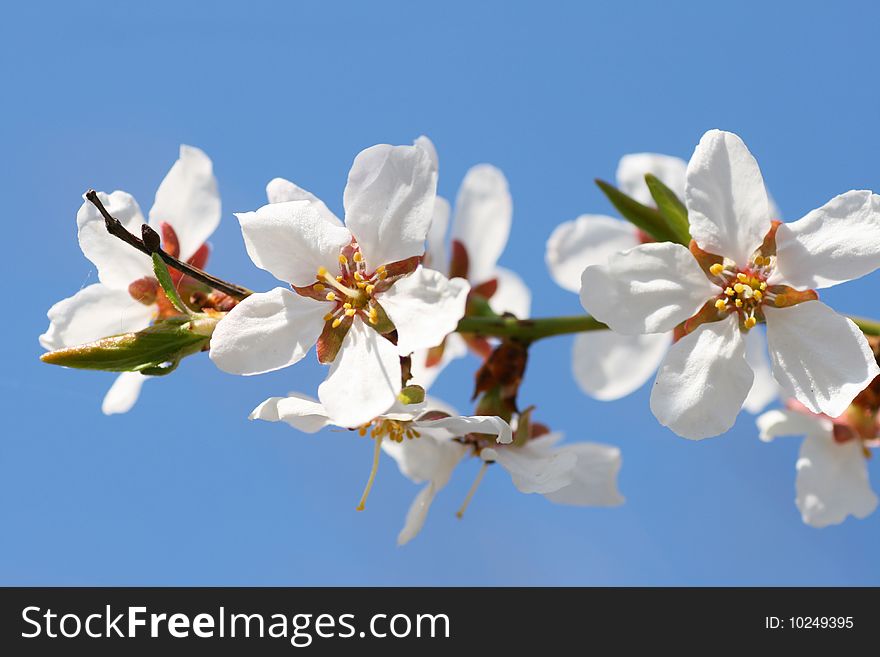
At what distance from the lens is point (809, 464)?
251cm

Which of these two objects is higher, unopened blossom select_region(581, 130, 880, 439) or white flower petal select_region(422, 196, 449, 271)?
white flower petal select_region(422, 196, 449, 271)

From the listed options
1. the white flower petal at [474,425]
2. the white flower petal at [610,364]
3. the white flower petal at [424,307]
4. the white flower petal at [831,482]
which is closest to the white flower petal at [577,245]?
the white flower petal at [610,364]

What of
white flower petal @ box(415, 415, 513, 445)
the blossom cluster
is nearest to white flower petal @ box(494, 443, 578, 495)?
the blossom cluster

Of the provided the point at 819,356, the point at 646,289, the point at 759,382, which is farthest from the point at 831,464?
the point at 646,289

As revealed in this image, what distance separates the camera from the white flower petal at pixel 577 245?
110 inches

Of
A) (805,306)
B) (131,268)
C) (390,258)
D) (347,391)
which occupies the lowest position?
(347,391)

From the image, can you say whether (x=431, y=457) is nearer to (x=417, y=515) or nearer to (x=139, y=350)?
(x=417, y=515)

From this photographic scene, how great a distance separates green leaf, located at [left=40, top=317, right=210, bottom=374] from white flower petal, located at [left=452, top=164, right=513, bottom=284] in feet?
3.42

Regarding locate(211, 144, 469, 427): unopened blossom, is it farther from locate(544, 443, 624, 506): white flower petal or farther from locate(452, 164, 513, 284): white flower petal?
locate(452, 164, 513, 284): white flower petal

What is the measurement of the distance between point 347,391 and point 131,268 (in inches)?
25.1

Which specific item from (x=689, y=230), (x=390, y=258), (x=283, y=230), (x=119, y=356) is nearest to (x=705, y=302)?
(x=689, y=230)

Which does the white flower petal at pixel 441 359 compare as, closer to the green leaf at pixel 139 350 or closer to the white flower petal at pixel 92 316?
the white flower petal at pixel 92 316

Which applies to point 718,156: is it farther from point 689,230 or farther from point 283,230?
point 283,230

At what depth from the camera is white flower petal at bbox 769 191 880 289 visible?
5.47 feet
